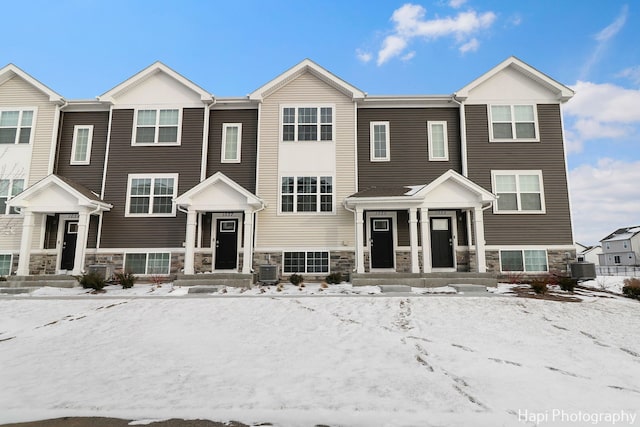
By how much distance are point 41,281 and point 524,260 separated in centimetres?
1843

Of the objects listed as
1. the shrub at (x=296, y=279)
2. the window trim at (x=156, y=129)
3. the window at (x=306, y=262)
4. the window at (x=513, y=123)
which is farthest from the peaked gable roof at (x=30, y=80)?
the window at (x=513, y=123)

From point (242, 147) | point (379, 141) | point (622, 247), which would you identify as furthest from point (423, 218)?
point (622, 247)

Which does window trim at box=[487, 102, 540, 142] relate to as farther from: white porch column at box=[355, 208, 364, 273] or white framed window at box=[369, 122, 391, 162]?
white porch column at box=[355, 208, 364, 273]

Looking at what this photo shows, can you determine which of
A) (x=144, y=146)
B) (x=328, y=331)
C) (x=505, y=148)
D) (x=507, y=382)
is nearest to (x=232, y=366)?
(x=328, y=331)

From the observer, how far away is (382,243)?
1491 centimetres

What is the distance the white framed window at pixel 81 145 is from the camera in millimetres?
15711

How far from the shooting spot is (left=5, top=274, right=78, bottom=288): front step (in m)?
12.3

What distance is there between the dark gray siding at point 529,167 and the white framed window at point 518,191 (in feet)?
0.72

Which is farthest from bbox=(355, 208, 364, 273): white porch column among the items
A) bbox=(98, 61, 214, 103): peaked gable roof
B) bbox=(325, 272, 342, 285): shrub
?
bbox=(98, 61, 214, 103): peaked gable roof

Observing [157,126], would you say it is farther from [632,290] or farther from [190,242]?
[632,290]

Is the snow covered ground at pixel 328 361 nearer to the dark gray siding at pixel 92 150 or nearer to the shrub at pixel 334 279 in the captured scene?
the shrub at pixel 334 279

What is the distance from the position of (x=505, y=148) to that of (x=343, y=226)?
7.87 meters

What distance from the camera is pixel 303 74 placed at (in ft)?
52.4

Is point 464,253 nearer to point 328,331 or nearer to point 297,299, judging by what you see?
point 297,299
